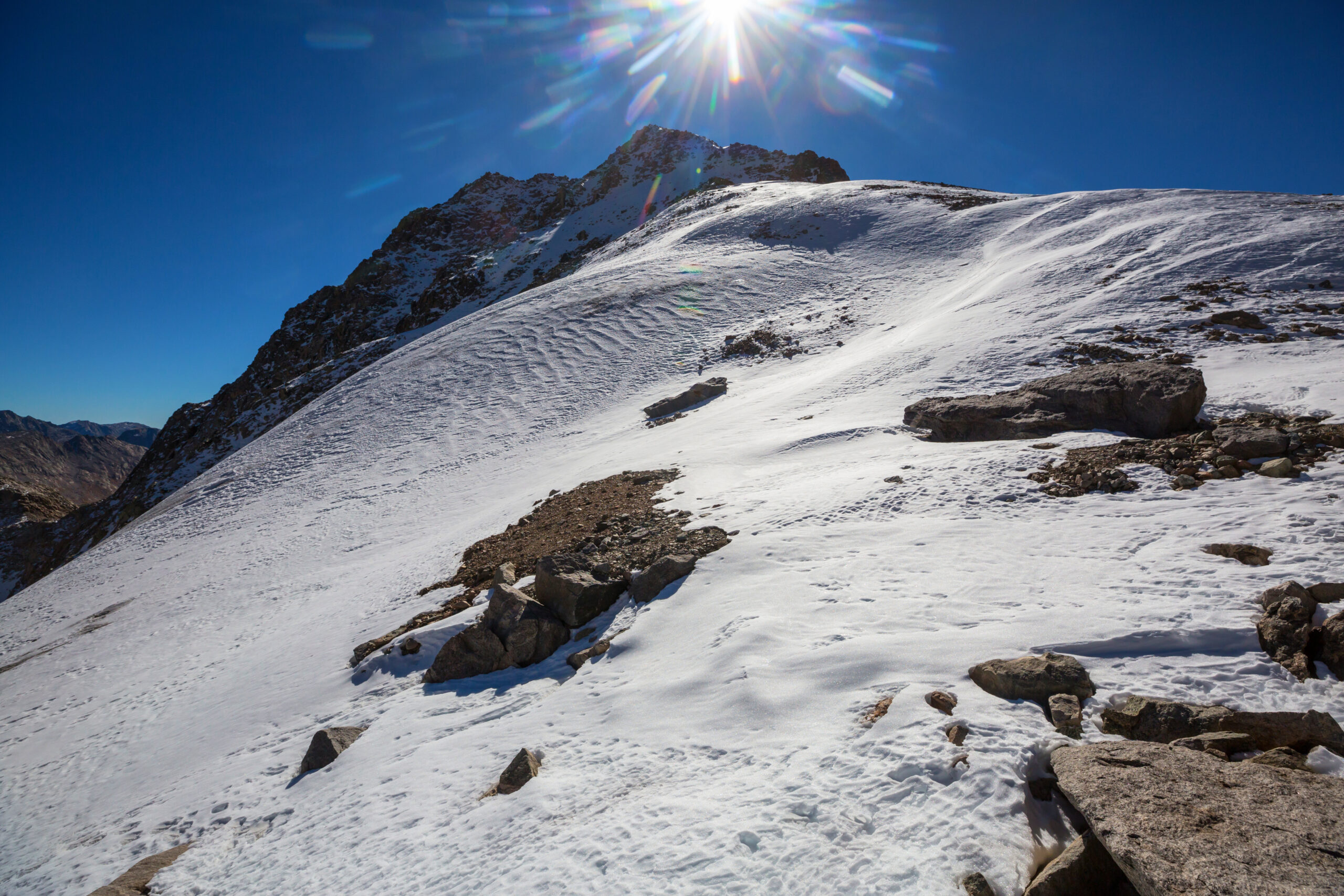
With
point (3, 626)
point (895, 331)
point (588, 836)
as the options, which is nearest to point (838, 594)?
point (588, 836)

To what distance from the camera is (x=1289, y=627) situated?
4.62 metres

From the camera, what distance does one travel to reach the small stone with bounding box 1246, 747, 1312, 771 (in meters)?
3.45

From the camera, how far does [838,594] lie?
6.90 meters

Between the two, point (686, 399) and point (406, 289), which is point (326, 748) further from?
point (406, 289)

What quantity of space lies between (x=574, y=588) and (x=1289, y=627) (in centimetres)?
771

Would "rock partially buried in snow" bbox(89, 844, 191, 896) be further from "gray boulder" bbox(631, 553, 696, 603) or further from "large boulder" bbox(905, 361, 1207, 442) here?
"large boulder" bbox(905, 361, 1207, 442)

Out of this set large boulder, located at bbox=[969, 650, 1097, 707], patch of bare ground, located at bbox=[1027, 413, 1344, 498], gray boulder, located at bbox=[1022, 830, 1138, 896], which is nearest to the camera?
Result: gray boulder, located at bbox=[1022, 830, 1138, 896]

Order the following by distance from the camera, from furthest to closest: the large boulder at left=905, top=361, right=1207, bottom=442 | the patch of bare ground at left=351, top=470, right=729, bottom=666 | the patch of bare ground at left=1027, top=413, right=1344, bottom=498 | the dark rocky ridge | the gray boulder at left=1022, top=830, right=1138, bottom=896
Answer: the dark rocky ridge → the large boulder at left=905, top=361, right=1207, bottom=442 → the patch of bare ground at left=351, top=470, right=729, bottom=666 → the patch of bare ground at left=1027, top=413, right=1344, bottom=498 → the gray boulder at left=1022, top=830, right=1138, bottom=896

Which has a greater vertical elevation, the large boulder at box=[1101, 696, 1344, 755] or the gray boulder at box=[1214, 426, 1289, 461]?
the gray boulder at box=[1214, 426, 1289, 461]

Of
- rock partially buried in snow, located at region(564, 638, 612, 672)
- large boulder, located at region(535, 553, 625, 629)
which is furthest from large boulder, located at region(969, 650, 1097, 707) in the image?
large boulder, located at region(535, 553, 625, 629)

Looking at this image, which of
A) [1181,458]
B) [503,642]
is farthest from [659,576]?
[1181,458]

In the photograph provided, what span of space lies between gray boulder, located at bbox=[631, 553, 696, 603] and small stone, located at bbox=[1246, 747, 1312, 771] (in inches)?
237

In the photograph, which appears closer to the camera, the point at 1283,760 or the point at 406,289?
the point at 1283,760

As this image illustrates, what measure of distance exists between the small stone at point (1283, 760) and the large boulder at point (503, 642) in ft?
23.6
